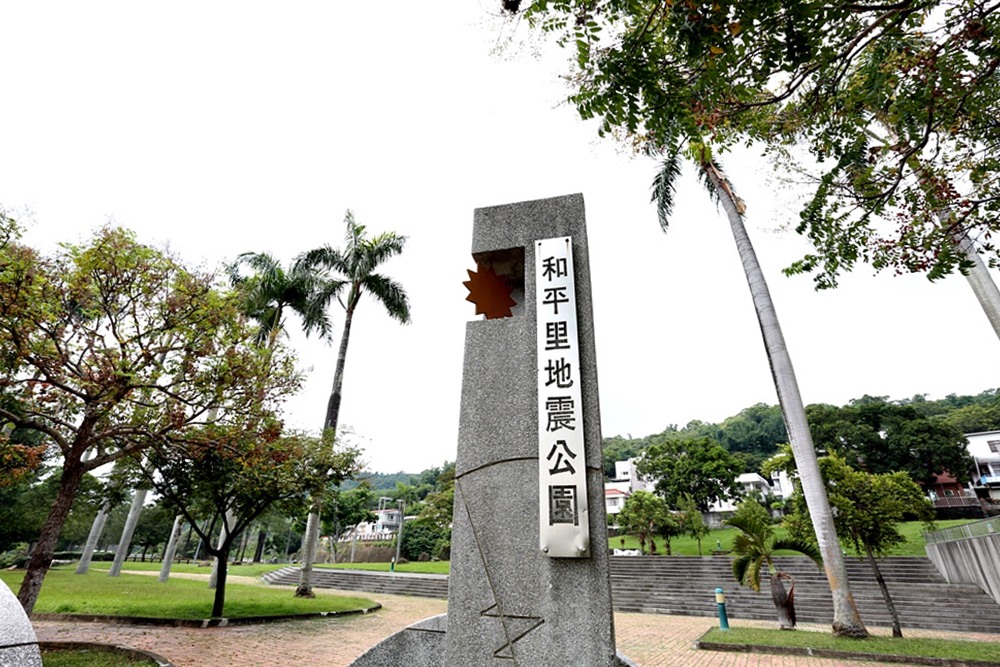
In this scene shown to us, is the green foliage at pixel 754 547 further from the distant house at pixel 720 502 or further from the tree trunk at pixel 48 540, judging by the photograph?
the distant house at pixel 720 502

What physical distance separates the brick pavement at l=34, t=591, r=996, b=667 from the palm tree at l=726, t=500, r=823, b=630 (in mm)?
1493

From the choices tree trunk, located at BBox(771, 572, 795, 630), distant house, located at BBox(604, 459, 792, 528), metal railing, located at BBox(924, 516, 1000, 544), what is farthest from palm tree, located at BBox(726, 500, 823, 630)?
distant house, located at BBox(604, 459, 792, 528)

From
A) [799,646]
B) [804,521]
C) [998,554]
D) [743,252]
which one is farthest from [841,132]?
[998,554]

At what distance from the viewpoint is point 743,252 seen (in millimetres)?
11695

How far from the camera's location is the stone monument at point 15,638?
10.4 feet

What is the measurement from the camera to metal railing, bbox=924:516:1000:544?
35.6 feet

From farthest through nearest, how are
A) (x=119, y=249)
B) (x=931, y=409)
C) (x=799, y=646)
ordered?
1. (x=931, y=409)
2. (x=799, y=646)
3. (x=119, y=249)

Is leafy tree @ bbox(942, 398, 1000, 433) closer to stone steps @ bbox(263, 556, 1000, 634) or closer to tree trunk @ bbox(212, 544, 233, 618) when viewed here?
stone steps @ bbox(263, 556, 1000, 634)

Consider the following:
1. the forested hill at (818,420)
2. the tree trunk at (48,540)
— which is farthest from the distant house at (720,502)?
the tree trunk at (48,540)

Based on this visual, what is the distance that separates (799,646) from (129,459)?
42.9 feet

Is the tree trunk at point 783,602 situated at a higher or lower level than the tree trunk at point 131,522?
lower

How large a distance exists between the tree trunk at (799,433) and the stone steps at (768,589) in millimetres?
3869

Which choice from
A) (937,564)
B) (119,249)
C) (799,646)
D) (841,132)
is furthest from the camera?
(937,564)

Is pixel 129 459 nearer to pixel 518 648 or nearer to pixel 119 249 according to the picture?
pixel 119 249
